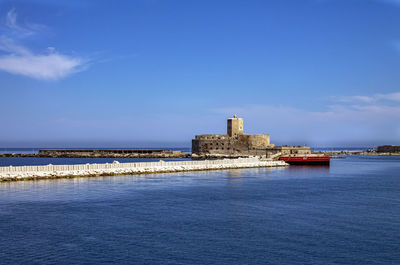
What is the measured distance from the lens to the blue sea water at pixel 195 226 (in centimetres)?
1675

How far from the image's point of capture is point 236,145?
11731 centimetres

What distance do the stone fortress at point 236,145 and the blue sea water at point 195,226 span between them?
76170mm

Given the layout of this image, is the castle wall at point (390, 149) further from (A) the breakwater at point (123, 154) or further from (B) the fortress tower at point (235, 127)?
(A) the breakwater at point (123, 154)

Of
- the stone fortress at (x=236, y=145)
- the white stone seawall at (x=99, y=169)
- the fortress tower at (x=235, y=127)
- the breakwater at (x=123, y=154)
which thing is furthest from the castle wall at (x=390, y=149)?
the white stone seawall at (x=99, y=169)

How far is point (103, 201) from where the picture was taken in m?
30.0

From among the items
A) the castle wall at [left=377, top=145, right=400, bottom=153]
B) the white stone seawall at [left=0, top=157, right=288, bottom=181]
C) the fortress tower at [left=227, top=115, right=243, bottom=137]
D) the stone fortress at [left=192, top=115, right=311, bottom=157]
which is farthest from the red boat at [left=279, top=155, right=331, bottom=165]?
the castle wall at [left=377, top=145, right=400, bottom=153]

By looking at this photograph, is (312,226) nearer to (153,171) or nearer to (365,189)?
(365,189)

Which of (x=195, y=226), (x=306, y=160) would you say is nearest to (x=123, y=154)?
(x=306, y=160)

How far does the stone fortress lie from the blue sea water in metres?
76.2

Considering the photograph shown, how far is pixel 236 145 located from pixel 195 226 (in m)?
95.9

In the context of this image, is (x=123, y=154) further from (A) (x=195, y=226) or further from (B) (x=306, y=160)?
(A) (x=195, y=226)

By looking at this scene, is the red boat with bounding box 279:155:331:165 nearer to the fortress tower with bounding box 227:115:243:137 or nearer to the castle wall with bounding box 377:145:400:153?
the fortress tower with bounding box 227:115:243:137

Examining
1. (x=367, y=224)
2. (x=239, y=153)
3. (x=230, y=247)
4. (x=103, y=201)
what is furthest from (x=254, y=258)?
(x=239, y=153)

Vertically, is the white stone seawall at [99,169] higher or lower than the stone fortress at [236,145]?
lower
